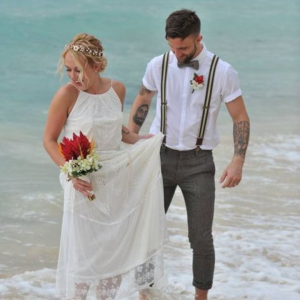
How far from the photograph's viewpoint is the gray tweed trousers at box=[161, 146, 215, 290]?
4.64 m

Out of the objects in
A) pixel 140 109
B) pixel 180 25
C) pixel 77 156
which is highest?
pixel 180 25

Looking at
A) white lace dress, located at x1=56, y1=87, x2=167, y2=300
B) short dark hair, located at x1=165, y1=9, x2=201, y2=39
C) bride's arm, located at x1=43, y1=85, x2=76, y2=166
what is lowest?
white lace dress, located at x1=56, y1=87, x2=167, y2=300

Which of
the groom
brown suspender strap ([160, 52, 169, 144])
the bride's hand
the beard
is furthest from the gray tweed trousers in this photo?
the bride's hand

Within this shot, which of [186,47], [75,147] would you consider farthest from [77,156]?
[186,47]

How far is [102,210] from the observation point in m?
4.34

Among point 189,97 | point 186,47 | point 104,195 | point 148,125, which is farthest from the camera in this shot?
point 148,125

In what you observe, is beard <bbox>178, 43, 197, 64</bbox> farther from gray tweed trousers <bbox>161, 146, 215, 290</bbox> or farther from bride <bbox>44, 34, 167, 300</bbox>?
gray tweed trousers <bbox>161, 146, 215, 290</bbox>

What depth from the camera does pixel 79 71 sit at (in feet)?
13.8

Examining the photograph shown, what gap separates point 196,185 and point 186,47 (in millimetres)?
715

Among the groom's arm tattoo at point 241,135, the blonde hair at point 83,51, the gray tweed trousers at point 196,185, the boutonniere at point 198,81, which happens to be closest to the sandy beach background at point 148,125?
the gray tweed trousers at point 196,185

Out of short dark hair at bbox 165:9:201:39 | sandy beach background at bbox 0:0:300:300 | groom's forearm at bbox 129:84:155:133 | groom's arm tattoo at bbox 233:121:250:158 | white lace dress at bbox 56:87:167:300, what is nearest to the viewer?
white lace dress at bbox 56:87:167:300

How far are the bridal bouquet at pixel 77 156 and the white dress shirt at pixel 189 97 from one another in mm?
678

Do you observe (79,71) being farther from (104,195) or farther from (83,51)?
(104,195)

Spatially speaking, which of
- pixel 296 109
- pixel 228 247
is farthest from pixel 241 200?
pixel 296 109
